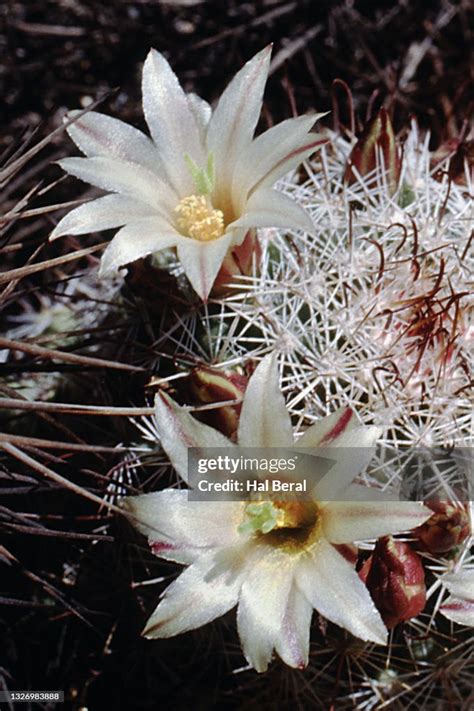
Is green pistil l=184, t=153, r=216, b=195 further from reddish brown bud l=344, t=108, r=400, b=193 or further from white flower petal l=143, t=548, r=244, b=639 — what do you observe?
white flower petal l=143, t=548, r=244, b=639

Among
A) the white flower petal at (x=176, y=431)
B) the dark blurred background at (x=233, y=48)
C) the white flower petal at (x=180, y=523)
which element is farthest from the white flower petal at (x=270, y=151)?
the dark blurred background at (x=233, y=48)

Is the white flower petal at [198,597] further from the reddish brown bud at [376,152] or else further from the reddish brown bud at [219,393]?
the reddish brown bud at [376,152]

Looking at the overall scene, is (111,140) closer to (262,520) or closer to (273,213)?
(273,213)

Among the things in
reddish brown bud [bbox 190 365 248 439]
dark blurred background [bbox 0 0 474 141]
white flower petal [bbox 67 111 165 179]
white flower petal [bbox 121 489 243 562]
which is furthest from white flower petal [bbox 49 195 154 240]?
dark blurred background [bbox 0 0 474 141]

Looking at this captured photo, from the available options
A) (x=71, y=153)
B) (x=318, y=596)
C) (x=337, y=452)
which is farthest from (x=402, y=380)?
(x=71, y=153)

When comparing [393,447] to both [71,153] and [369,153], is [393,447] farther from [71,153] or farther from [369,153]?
[71,153]

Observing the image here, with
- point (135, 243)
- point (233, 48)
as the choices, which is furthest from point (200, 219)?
point (233, 48)
